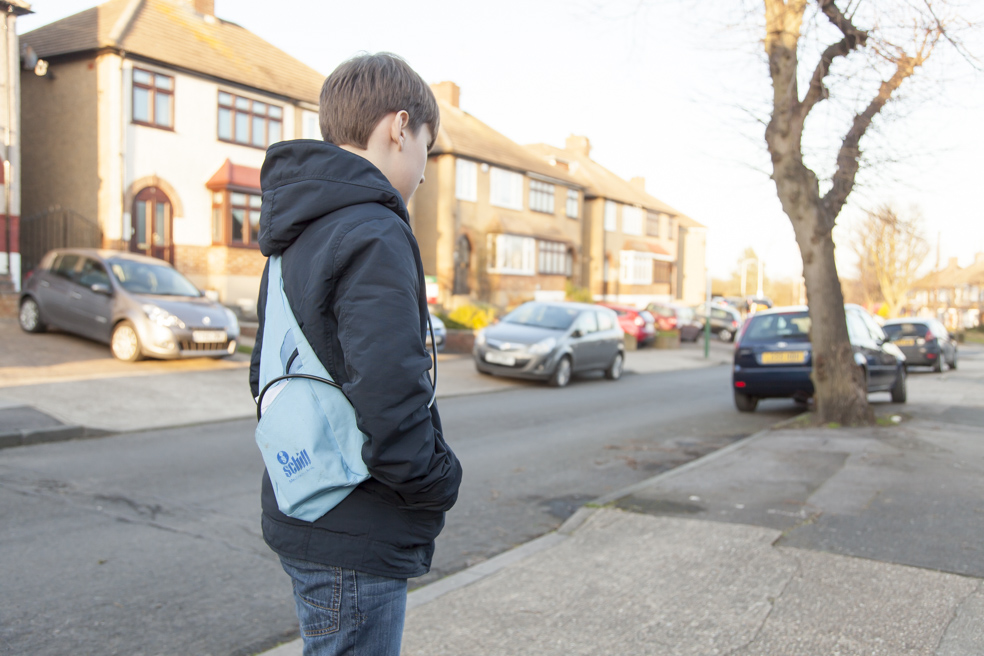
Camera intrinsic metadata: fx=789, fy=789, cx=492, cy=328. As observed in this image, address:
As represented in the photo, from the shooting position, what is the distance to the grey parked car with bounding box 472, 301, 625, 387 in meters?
14.8

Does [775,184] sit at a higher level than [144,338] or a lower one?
higher

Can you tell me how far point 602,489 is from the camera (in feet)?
22.6

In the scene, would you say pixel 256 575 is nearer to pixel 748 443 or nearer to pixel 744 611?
pixel 744 611

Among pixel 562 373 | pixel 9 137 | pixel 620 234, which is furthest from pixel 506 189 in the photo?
pixel 562 373

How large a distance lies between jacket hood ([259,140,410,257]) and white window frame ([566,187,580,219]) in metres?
41.1

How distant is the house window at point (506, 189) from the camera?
118 feet

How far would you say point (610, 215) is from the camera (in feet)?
157

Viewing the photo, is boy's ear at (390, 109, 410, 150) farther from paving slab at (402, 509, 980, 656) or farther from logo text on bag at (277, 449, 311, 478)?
paving slab at (402, 509, 980, 656)

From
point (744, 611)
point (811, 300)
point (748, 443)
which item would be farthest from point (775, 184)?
point (744, 611)

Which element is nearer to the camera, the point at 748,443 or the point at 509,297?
the point at 748,443

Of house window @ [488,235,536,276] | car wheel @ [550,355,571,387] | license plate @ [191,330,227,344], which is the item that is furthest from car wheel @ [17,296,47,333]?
house window @ [488,235,536,276]

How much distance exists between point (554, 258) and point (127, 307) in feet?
96.7

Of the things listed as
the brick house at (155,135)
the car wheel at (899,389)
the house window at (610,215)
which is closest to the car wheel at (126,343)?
the brick house at (155,135)

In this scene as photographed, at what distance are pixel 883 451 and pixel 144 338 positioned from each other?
416 inches
